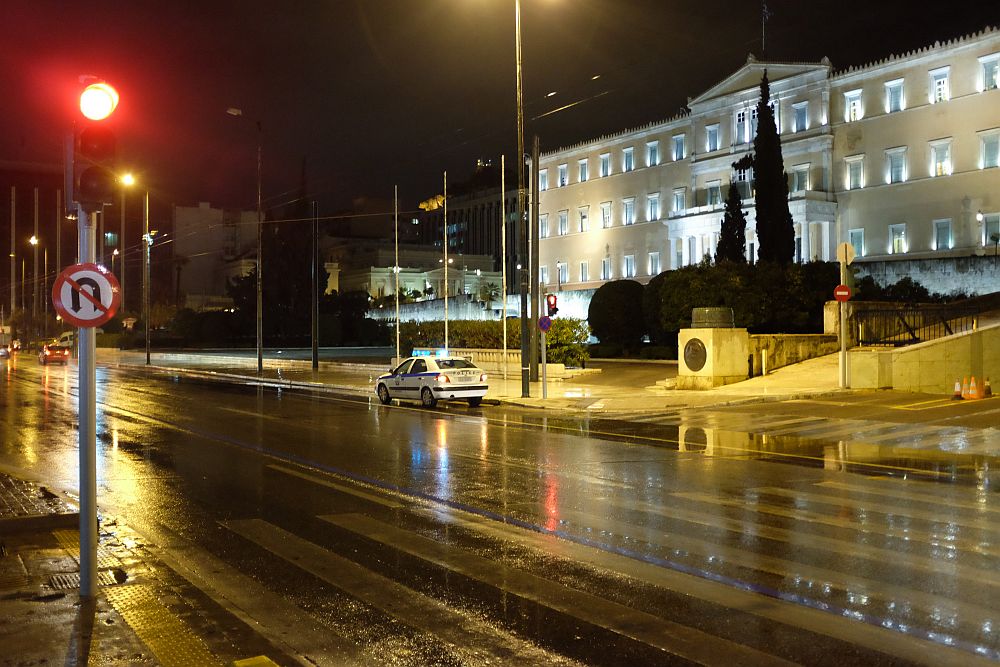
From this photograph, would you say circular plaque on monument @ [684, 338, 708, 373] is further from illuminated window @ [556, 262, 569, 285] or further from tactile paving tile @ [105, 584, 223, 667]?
illuminated window @ [556, 262, 569, 285]

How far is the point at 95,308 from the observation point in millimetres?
6430

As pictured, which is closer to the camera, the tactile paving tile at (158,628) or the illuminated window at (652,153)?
the tactile paving tile at (158,628)

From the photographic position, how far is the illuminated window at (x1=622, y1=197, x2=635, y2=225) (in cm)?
8086

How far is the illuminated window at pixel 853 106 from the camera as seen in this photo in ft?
204

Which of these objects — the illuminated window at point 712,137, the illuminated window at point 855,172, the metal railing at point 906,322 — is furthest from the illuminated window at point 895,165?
the metal railing at point 906,322

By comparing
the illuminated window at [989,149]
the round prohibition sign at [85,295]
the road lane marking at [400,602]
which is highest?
the illuminated window at [989,149]

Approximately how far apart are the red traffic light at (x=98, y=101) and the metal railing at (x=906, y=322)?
28493 millimetres

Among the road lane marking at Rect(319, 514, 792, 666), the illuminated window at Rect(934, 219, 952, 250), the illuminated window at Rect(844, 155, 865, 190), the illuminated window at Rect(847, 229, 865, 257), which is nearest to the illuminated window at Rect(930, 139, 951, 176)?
the illuminated window at Rect(934, 219, 952, 250)

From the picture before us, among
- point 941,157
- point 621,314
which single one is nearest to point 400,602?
point 621,314

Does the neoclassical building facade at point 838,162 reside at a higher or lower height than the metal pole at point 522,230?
higher

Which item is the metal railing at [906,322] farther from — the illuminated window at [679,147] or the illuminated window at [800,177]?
the illuminated window at [679,147]

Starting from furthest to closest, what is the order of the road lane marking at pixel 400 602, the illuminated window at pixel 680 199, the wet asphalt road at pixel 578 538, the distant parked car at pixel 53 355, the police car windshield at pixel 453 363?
1. the illuminated window at pixel 680 199
2. the distant parked car at pixel 53 355
3. the police car windshield at pixel 453 363
4. the wet asphalt road at pixel 578 538
5. the road lane marking at pixel 400 602

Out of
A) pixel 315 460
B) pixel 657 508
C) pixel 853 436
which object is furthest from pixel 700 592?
pixel 853 436

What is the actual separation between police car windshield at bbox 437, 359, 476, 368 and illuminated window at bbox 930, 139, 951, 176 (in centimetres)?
4463
